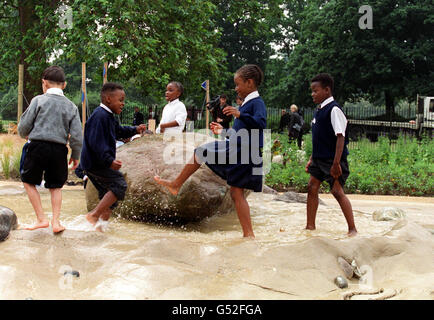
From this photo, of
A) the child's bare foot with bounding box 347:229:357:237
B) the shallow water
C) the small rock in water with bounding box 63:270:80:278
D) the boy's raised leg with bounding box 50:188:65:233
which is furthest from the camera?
the child's bare foot with bounding box 347:229:357:237

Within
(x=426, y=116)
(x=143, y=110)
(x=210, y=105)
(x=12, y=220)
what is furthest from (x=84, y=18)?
(x=143, y=110)

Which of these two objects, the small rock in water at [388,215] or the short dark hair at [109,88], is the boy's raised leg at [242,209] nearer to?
the short dark hair at [109,88]

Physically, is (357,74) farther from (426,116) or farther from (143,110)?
(143,110)

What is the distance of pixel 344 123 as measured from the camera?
5.27 m

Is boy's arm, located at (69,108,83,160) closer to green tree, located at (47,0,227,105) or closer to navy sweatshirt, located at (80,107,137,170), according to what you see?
navy sweatshirt, located at (80,107,137,170)

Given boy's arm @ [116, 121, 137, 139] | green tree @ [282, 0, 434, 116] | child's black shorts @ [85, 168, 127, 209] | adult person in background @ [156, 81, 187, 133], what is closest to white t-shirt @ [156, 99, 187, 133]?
adult person in background @ [156, 81, 187, 133]

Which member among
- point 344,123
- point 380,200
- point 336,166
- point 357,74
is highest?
point 357,74

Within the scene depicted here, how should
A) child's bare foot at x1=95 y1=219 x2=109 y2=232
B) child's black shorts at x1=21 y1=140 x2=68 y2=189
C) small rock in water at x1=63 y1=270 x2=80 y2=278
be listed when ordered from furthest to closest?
child's bare foot at x1=95 y1=219 x2=109 y2=232 < child's black shorts at x1=21 y1=140 x2=68 y2=189 < small rock in water at x1=63 y1=270 x2=80 y2=278

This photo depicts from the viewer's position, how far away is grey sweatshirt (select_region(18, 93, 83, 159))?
4738mm

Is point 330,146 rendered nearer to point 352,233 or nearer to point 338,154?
point 338,154

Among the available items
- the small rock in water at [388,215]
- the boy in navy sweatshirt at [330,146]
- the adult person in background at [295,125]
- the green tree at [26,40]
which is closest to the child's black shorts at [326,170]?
the boy in navy sweatshirt at [330,146]

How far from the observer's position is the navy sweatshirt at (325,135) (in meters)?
5.32

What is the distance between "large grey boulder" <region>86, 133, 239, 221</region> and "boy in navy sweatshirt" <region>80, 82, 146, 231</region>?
2.85 feet
